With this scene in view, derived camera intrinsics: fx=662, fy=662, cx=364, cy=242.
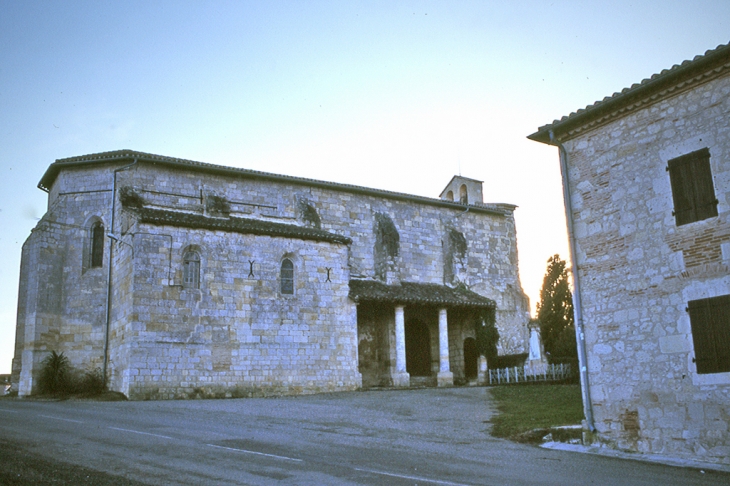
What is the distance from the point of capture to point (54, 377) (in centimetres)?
2306

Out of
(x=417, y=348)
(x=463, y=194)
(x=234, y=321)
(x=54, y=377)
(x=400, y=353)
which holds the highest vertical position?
(x=463, y=194)

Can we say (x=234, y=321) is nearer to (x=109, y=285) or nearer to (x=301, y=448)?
(x=109, y=285)

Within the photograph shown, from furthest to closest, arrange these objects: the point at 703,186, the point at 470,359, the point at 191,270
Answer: the point at 470,359, the point at 191,270, the point at 703,186

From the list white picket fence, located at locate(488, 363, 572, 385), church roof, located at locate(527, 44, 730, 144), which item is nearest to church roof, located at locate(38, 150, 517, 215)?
white picket fence, located at locate(488, 363, 572, 385)

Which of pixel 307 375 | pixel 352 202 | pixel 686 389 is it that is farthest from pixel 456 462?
pixel 352 202

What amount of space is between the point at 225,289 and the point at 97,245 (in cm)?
575

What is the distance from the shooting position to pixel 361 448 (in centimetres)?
1141

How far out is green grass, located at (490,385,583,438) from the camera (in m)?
14.2

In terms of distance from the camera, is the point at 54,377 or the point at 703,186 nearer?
the point at 703,186

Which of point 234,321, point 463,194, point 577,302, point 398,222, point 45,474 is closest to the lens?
point 45,474

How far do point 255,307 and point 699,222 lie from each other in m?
16.2

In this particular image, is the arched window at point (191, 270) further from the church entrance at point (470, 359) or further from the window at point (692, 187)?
the window at point (692, 187)

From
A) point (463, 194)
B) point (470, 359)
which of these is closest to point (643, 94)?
point (470, 359)

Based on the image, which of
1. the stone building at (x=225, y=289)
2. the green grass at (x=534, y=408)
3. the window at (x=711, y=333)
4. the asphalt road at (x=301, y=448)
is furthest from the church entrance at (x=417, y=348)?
the window at (x=711, y=333)
